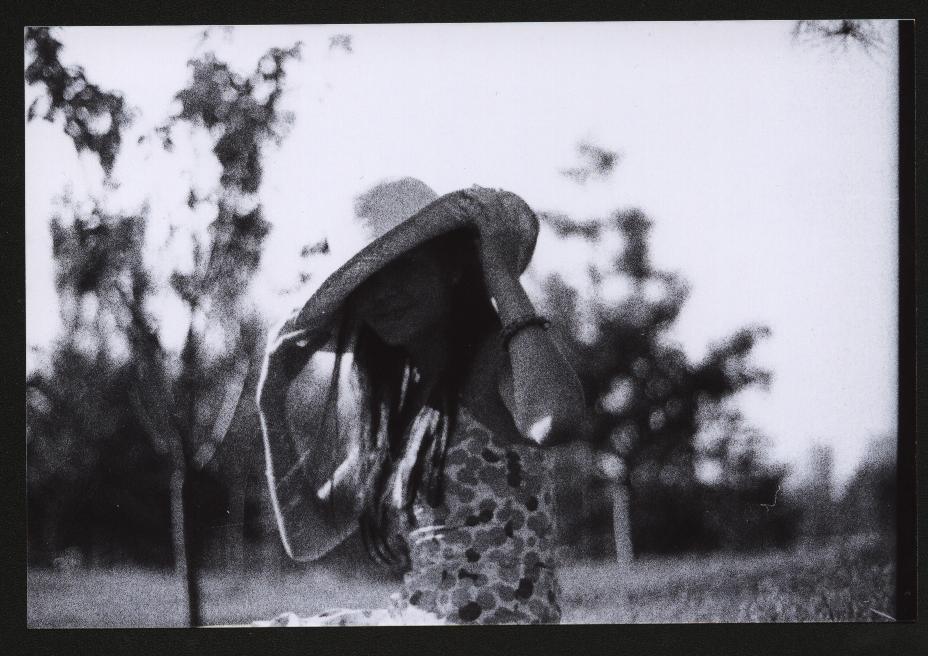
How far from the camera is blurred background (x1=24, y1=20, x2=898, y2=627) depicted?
160 inches

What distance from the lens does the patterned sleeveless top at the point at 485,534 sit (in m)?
3.40

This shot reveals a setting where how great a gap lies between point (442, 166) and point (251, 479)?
1.14 m

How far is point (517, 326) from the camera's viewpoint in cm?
337

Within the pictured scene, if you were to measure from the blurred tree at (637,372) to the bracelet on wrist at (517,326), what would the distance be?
690 millimetres

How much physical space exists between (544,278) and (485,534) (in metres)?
0.99

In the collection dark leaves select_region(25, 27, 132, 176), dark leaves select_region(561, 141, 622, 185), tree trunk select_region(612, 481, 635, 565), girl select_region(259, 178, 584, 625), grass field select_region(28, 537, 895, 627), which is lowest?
grass field select_region(28, 537, 895, 627)

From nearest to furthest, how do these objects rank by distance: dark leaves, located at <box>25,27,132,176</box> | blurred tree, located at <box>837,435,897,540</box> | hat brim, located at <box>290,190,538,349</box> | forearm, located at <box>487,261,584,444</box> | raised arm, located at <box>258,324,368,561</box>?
forearm, located at <box>487,261,584,444</box> → hat brim, located at <box>290,190,538,349</box> → raised arm, located at <box>258,324,368,561</box> → blurred tree, located at <box>837,435,897,540</box> → dark leaves, located at <box>25,27,132,176</box>

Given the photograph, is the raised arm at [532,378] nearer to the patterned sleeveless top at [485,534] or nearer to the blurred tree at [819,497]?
the patterned sleeveless top at [485,534]

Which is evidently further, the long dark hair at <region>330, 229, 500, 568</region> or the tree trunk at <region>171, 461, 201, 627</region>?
the tree trunk at <region>171, 461, 201, 627</region>

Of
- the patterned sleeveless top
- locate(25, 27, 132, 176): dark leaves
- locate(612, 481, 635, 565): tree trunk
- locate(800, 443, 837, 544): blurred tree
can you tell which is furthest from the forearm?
locate(25, 27, 132, 176): dark leaves

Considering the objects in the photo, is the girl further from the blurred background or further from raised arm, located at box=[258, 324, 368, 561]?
the blurred background

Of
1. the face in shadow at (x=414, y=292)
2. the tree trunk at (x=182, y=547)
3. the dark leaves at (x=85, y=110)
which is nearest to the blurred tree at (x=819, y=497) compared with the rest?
the face in shadow at (x=414, y=292)

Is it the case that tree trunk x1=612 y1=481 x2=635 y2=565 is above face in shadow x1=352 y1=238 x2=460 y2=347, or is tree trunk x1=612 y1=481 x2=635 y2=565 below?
below

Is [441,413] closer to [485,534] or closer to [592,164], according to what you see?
[485,534]
